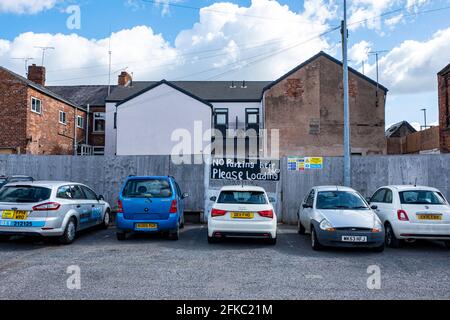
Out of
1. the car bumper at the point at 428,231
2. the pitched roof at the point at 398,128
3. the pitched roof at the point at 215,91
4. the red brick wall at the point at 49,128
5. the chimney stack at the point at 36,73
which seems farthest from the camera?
the pitched roof at the point at 398,128

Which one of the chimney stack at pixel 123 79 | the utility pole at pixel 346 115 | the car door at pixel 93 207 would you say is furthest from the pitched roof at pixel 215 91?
the car door at pixel 93 207

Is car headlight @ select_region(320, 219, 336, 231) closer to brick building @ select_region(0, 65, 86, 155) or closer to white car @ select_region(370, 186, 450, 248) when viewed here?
white car @ select_region(370, 186, 450, 248)

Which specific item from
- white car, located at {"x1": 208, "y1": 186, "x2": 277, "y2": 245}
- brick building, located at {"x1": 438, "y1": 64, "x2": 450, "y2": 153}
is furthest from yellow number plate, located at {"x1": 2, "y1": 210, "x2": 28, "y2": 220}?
brick building, located at {"x1": 438, "y1": 64, "x2": 450, "y2": 153}

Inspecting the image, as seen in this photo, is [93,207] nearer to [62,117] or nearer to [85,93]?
[62,117]

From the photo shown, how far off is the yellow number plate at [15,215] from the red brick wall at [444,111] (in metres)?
16.9

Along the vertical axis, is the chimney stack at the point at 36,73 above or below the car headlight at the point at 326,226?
above

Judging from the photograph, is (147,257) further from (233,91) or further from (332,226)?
(233,91)

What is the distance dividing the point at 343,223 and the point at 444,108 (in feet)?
41.3

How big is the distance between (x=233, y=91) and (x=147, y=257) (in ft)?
84.0

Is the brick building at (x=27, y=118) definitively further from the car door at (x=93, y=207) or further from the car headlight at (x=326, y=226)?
the car headlight at (x=326, y=226)

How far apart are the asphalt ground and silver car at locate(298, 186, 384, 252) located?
0.91 ft

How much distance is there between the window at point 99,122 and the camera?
110 ft

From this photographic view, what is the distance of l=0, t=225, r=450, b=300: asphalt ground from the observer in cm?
532
